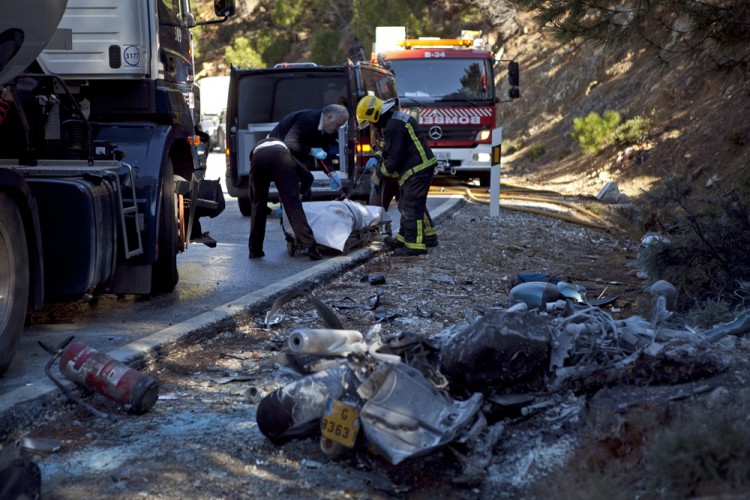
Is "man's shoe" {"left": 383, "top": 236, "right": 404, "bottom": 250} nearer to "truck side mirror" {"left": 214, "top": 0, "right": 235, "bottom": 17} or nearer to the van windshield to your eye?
"truck side mirror" {"left": 214, "top": 0, "right": 235, "bottom": 17}

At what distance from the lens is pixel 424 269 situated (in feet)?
29.8

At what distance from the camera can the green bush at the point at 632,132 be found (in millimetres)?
21469

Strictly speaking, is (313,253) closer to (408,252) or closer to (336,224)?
(336,224)

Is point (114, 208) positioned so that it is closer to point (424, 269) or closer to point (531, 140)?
point (424, 269)

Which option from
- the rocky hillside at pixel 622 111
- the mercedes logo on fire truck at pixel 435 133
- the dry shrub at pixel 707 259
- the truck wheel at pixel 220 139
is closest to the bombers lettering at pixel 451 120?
the mercedes logo on fire truck at pixel 435 133

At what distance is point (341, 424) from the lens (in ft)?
12.0

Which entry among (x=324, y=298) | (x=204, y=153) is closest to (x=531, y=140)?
(x=204, y=153)

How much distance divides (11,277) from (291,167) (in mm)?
4560

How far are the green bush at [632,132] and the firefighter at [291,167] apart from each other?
1336cm

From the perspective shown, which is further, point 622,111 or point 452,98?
point 622,111

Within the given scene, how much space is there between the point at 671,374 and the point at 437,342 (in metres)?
Result: 1.04

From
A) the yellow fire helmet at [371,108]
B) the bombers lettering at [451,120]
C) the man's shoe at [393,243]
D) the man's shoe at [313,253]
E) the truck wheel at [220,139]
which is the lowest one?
the truck wheel at [220,139]

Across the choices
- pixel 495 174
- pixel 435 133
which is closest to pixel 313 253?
pixel 495 174

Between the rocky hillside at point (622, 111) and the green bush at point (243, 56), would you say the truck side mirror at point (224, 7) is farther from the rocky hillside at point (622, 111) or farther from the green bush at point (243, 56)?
the green bush at point (243, 56)
